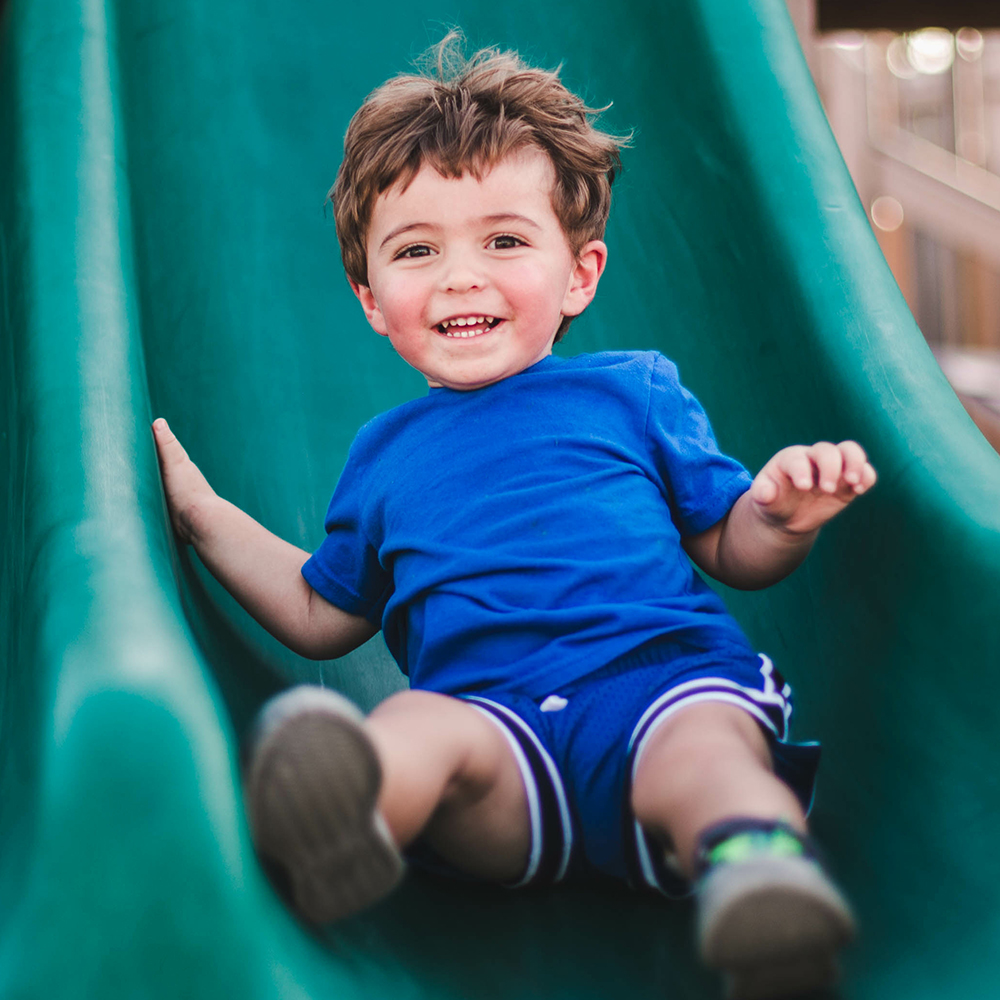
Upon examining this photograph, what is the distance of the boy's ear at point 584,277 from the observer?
1.10 m

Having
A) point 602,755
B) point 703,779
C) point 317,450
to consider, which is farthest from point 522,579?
point 317,450

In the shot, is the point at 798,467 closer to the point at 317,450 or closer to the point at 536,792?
the point at 536,792

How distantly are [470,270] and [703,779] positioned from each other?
483mm

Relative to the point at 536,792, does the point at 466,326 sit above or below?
above

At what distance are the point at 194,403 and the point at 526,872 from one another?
0.74 meters

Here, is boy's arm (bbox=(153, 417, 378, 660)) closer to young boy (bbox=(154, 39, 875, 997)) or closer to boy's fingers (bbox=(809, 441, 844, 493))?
young boy (bbox=(154, 39, 875, 997))

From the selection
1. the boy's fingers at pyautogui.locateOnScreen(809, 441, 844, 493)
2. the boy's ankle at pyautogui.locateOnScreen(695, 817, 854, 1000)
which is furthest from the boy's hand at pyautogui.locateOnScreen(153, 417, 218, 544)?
the boy's ankle at pyautogui.locateOnScreen(695, 817, 854, 1000)

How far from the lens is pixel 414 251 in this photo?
1.02 m

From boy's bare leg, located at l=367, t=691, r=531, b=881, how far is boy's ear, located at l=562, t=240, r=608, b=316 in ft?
1.44

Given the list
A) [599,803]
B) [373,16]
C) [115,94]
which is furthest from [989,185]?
[599,803]

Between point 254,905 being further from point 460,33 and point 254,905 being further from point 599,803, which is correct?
point 460,33

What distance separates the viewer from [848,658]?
0.99 meters

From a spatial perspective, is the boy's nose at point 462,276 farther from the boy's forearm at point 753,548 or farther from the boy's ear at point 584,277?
the boy's forearm at point 753,548

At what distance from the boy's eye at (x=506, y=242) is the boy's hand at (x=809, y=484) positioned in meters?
0.31
